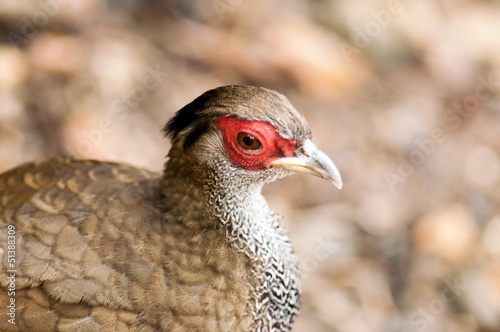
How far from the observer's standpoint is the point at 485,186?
631 cm

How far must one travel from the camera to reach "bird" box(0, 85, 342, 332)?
3127 mm

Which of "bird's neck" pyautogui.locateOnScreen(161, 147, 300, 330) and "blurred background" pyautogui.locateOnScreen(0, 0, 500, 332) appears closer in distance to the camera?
"bird's neck" pyautogui.locateOnScreen(161, 147, 300, 330)

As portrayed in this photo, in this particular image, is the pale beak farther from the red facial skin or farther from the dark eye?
the dark eye


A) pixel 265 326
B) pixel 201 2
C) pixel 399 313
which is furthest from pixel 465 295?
pixel 201 2

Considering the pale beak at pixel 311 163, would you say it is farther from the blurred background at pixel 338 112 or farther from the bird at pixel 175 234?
the blurred background at pixel 338 112

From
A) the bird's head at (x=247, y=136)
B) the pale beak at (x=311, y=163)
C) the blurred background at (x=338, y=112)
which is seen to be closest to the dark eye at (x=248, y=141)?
the bird's head at (x=247, y=136)

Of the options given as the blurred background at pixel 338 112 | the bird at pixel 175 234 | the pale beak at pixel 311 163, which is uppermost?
the blurred background at pixel 338 112

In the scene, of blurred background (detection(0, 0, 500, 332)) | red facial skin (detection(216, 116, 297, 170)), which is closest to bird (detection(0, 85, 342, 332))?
red facial skin (detection(216, 116, 297, 170))

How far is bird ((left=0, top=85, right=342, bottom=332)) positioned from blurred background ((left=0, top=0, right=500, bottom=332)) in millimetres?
1810

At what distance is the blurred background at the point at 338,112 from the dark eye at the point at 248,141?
2470 mm

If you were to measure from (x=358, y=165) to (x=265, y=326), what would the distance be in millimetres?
2938

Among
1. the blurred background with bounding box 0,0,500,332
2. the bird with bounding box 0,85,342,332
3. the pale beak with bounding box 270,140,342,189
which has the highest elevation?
the blurred background with bounding box 0,0,500,332

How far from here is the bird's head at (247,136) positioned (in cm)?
315

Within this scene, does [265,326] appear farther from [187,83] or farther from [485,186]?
[485,186]
